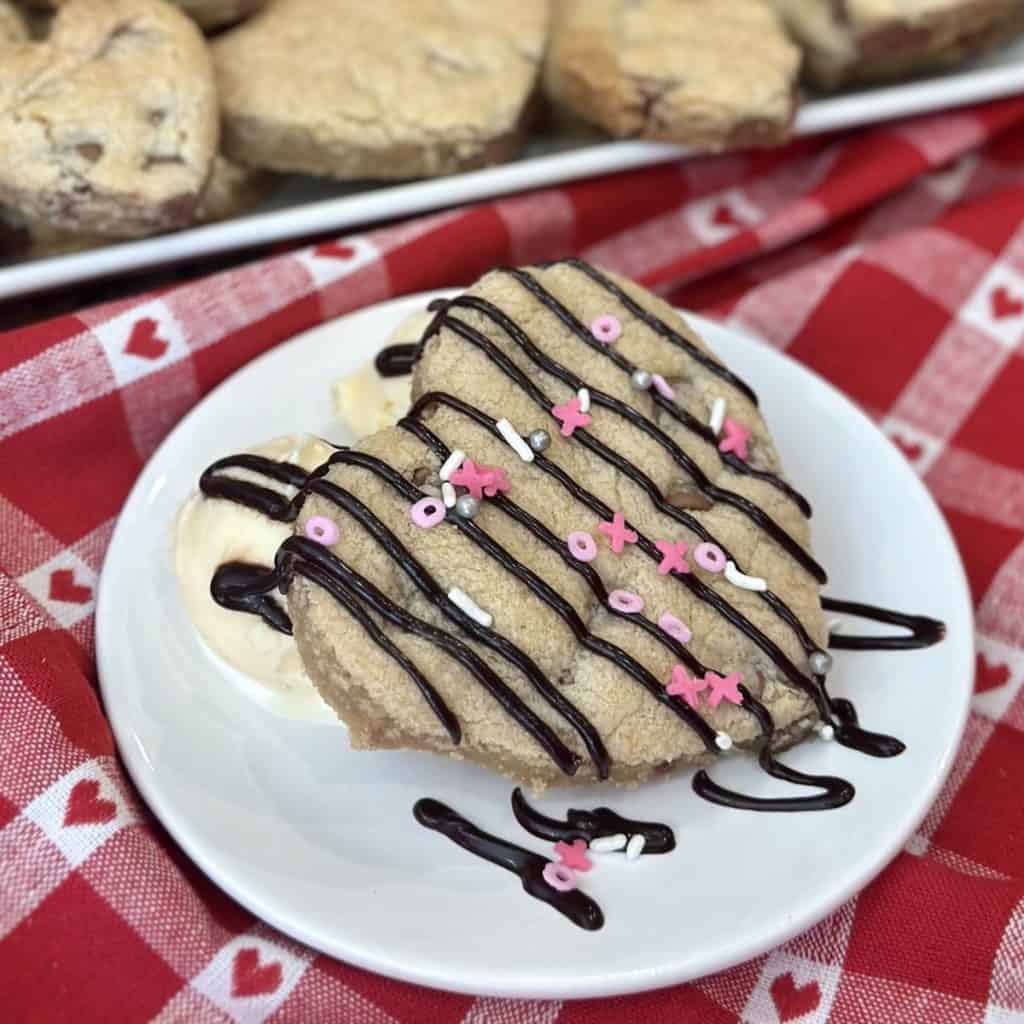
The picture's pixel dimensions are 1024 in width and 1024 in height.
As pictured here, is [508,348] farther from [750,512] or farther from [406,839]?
[406,839]

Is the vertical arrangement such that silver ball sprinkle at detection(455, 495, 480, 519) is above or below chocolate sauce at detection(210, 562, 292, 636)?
above

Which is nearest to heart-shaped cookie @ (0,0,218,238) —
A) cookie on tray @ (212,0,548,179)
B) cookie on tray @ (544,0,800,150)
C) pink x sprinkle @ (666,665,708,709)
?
cookie on tray @ (212,0,548,179)

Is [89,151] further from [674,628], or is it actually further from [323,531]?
[674,628]

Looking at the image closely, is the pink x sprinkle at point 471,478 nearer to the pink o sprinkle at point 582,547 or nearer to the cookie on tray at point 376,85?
the pink o sprinkle at point 582,547

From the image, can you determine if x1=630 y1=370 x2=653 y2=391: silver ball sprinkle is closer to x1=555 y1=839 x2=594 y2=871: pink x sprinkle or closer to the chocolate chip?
x1=555 y1=839 x2=594 y2=871: pink x sprinkle

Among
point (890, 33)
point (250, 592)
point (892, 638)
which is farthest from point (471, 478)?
point (890, 33)

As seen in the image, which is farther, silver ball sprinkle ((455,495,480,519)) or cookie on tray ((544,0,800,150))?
cookie on tray ((544,0,800,150))
